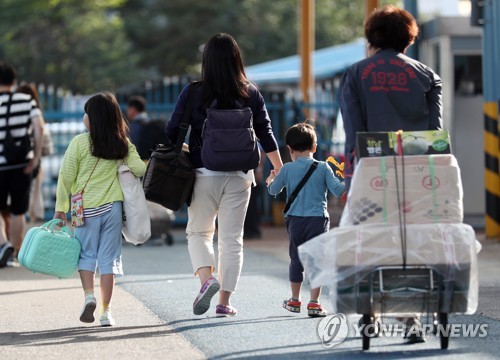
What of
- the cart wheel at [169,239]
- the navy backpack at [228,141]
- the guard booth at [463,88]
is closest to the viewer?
the navy backpack at [228,141]

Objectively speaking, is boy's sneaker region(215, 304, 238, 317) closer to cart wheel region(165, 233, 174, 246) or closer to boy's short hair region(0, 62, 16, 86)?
boy's short hair region(0, 62, 16, 86)

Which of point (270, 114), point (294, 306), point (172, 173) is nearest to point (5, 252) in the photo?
point (294, 306)

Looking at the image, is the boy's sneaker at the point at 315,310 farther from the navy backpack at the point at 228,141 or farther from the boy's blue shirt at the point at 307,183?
the navy backpack at the point at 228,141

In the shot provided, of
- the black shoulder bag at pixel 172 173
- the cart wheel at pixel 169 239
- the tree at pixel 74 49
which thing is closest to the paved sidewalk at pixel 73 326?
the black shoulder bag at pixel 172 173

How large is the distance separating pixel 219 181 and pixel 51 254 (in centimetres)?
112

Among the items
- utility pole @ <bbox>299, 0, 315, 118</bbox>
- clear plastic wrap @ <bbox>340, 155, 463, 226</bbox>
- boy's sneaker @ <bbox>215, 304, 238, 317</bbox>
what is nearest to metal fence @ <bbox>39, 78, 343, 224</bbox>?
utility pole @ <bbox>299, 0, 315, 118</bbox>

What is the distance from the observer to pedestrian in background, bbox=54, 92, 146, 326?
8.00 m

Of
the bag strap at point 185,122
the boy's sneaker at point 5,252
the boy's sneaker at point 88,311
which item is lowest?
the boy's sneaker at point 5,252

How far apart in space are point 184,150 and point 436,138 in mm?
1820

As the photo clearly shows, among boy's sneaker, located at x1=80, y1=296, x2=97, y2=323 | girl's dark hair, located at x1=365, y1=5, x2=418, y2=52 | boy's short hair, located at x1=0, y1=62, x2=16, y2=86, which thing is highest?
girl's dark hair, located at x1=365, y1=5, x2=418, y2=52

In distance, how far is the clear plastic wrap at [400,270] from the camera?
6.43 m

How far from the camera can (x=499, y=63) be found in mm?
14438

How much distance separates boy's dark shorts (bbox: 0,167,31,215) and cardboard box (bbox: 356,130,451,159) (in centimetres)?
597

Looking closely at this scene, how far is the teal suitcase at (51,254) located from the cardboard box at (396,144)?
216 centimetres
